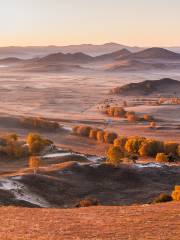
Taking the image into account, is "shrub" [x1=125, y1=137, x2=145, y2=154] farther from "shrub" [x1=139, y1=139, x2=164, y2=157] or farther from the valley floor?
the valley floor

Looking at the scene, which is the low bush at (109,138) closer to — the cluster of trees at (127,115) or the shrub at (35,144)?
the shrub at (35,144)

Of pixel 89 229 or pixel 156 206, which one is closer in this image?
pixel 89 229

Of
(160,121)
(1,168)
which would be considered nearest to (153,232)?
(1,168)

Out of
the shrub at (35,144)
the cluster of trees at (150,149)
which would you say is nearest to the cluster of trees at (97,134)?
the cluster of trees at (150,149)

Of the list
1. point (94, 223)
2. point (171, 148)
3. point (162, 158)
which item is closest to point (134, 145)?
point (171, 148)

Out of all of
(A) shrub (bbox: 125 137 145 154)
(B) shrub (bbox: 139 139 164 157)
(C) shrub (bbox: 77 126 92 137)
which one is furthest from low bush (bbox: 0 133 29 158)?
(C) shrub (bbox: 77 126 92 137)

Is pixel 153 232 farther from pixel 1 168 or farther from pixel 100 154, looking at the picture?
pixel 100 154
